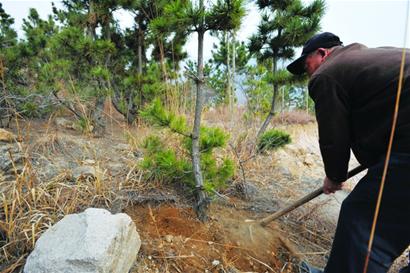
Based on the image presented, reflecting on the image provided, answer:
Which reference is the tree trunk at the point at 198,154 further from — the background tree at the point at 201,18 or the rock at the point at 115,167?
the rock at the point at 115,167

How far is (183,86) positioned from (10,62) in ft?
11.1

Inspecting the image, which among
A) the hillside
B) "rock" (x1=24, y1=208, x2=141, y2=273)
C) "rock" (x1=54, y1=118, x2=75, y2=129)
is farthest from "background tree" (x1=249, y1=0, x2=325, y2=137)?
"rock" (x1=54, y1=118, x2=75, y2=129)

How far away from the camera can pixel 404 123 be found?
1203mm

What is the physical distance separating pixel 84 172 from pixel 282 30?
2.62 m

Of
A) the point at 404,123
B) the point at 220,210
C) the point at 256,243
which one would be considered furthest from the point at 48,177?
the point at 404,123

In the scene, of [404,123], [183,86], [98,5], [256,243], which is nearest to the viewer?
[404,123]

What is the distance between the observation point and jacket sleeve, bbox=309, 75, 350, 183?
4.48ft

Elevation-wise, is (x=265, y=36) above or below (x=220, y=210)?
above

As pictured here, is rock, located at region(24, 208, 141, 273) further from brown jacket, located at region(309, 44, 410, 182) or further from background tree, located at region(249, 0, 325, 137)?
background tree, located at region(249, 0, 325, 137)

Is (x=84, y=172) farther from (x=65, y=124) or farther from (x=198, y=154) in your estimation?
(x=65, y=124)

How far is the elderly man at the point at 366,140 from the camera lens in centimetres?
121

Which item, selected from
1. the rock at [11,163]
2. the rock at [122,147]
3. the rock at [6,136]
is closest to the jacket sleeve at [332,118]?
the rock at [11,163]

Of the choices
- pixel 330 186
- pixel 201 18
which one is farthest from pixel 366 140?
pixel 201 18

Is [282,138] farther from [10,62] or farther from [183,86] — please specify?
[10,62]
